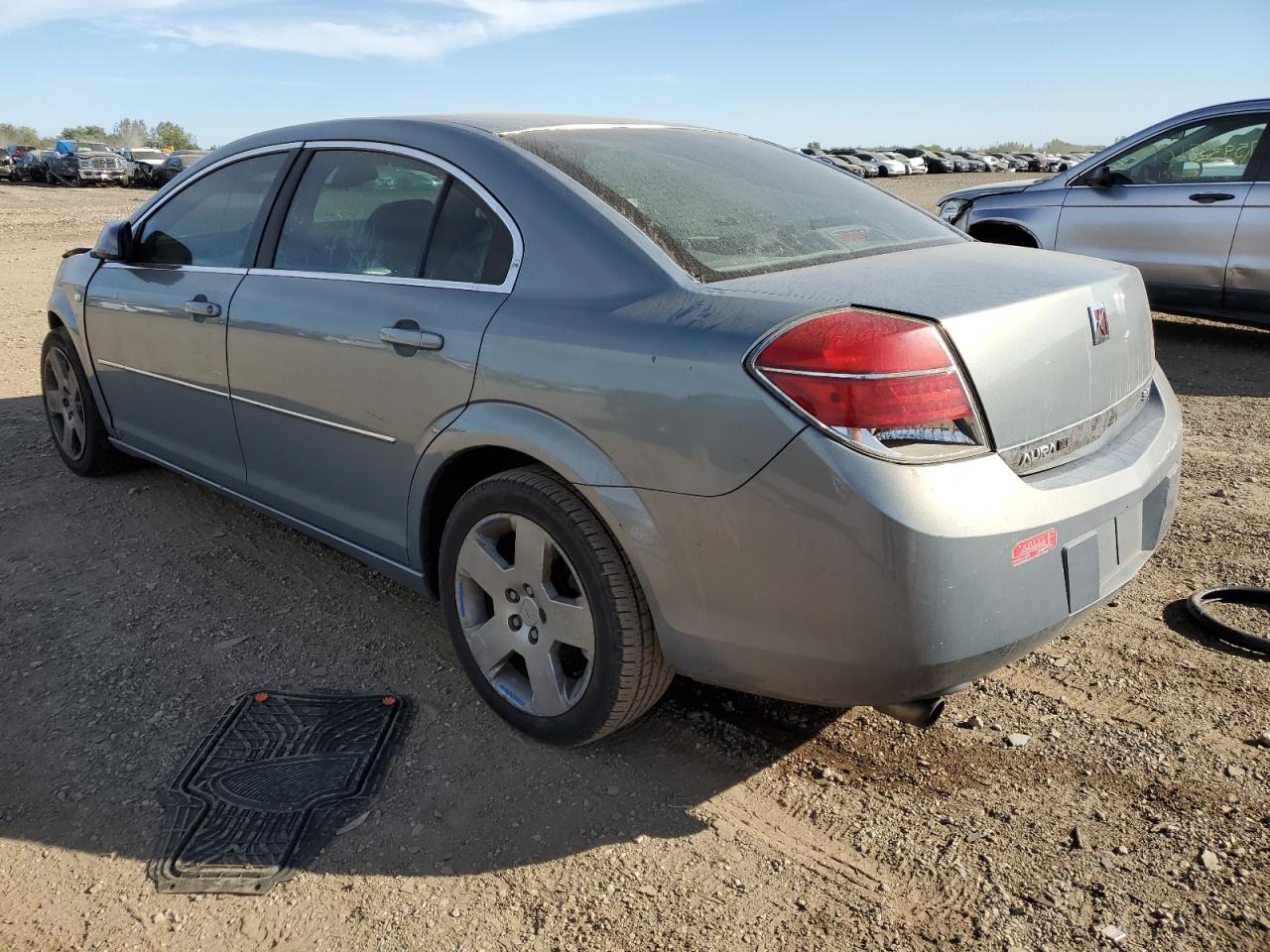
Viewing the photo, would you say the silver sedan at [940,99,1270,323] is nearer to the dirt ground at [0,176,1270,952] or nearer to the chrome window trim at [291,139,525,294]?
the dirt ground at [0,176,1270,952]

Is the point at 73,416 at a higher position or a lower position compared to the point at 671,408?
lower

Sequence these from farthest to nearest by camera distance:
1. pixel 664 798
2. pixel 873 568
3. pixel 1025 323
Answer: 1. pixel 664 798
2. pixel 1025 323
3. pixel 873 568

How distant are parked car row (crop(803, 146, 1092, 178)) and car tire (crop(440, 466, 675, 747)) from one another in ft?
145

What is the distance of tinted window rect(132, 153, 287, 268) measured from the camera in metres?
3.73

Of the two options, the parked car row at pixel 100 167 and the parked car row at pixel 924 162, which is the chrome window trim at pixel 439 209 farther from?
the parked car row at pixel 924 162

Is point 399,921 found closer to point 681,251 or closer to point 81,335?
point 681,251

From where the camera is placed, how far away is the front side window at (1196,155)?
7184mm

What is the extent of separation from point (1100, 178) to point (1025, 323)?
661 centimetres

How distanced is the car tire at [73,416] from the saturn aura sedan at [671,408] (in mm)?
1458

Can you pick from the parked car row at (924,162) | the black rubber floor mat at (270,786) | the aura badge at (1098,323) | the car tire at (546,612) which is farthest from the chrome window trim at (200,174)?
the parked car row at (924,162)

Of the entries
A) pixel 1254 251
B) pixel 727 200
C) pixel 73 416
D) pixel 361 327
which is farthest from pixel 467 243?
pixel 1254 251

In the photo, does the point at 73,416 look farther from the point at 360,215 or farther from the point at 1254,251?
the point at 1254,251

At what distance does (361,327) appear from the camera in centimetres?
305

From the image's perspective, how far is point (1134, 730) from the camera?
2787 millimetres
